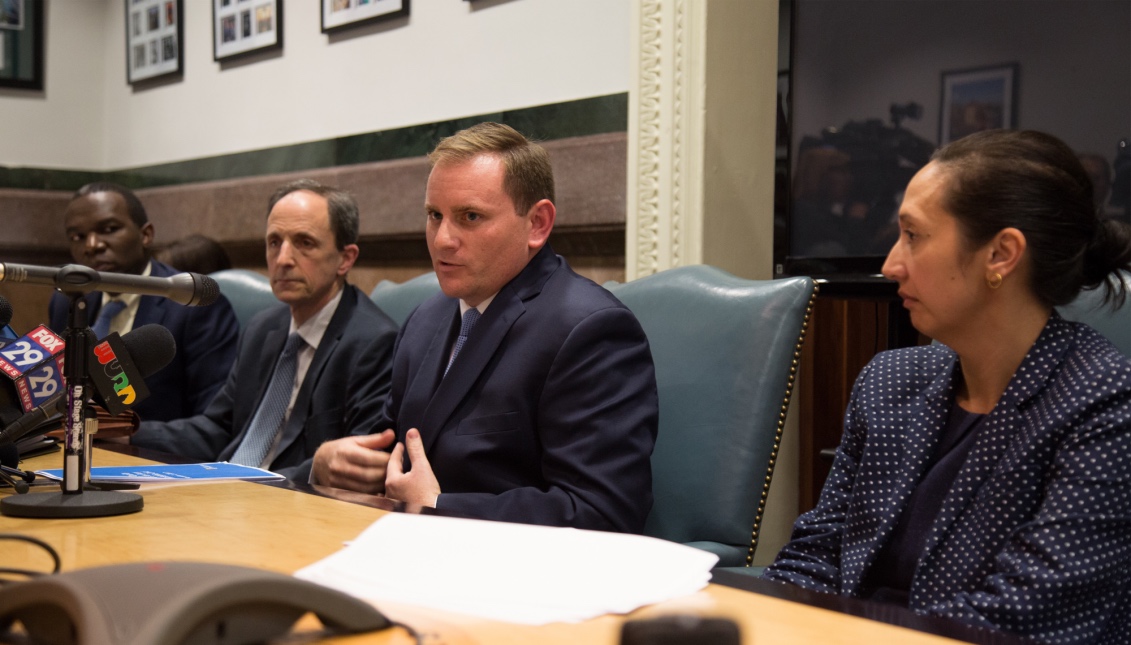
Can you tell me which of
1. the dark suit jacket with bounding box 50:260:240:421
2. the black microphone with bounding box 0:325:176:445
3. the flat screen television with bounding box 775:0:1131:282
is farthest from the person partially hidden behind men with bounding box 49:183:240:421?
the black microphone with bounding box 0:325:176:445

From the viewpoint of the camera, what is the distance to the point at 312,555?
1.23 meters

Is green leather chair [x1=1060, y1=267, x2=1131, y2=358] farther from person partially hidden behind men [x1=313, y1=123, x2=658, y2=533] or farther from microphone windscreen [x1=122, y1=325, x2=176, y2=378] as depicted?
microphone windscreen [x1=122, y1=325, x2=176, y2=378]

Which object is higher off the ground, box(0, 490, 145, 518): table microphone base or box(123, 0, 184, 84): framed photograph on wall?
box(123, 0, 184, 84): framed photograph on wall

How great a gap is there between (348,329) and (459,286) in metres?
0.76

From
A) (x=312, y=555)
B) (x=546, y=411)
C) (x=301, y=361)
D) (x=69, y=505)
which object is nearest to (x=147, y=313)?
(x=301, y=361)

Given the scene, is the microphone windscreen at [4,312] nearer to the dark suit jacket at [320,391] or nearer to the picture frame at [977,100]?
the dark suit jacket at [320,391]

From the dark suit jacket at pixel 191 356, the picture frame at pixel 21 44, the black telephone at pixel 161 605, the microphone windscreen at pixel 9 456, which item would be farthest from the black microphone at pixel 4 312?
the picture frame at pixel 21 44

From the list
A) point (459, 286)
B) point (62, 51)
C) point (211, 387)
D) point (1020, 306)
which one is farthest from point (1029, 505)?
point (62, 51)

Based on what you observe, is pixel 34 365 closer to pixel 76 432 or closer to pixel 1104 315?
pixel 76 432

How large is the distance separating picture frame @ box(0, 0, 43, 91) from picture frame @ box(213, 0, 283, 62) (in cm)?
129

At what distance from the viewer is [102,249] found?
161 inches

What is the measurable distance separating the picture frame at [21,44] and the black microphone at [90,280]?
4.90 m

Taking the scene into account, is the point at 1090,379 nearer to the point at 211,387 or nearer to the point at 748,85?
the point at 748,85

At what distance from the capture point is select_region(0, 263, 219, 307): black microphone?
4.68 feet
